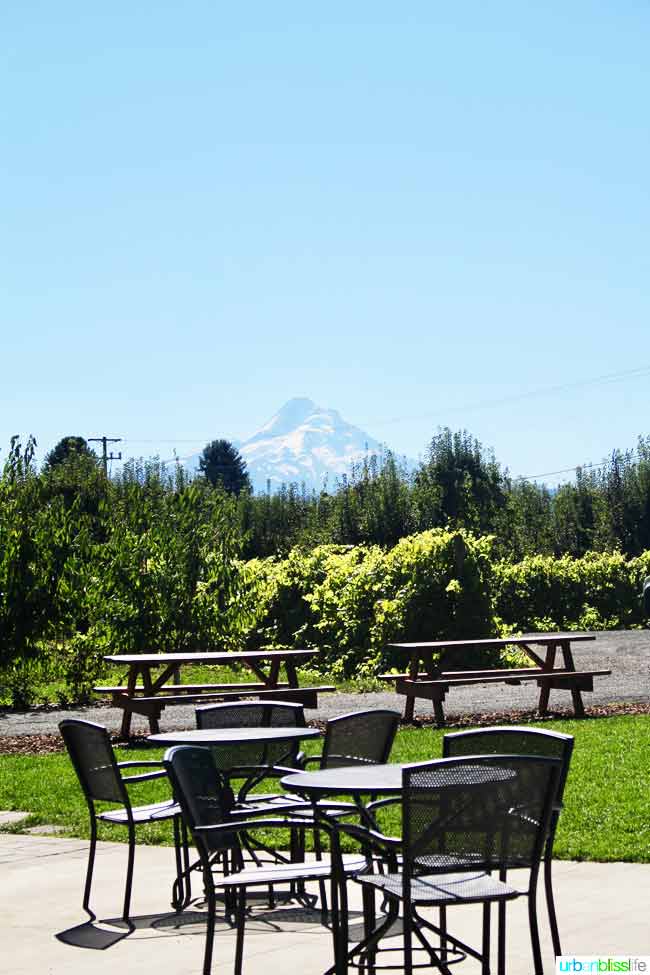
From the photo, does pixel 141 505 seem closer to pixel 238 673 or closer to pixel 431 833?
pixel 238 673

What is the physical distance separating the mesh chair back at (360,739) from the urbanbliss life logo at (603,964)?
202 cm

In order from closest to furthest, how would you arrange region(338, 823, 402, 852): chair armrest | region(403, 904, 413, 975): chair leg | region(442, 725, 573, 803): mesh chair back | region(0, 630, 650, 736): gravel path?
1. region(403, 904, 413, 975): chair leg
2. region(338, 823, 402, 852): chair armrest
3. region(442, 725, 573, 803): mesh chair back
4. region(0, 630, 650, 736): gravel path

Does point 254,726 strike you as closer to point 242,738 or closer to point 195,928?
point 242,738

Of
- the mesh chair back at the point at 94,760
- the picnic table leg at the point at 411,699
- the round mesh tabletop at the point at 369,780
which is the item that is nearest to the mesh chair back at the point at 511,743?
the round mesh tabletop at the point at 369,780

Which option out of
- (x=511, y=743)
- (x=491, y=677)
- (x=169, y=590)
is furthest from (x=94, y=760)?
(x=169, y=590)

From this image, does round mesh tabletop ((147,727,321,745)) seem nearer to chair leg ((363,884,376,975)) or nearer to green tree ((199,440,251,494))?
chair leg ((363,884,376,975))

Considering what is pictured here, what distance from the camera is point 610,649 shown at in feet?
91.6

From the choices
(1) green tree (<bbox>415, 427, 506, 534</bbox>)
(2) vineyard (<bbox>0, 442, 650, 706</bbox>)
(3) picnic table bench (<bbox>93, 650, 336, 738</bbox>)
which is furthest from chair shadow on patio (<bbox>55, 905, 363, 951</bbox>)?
(1) green tree (<bbox>415, 427, 506, 534</bbox>)

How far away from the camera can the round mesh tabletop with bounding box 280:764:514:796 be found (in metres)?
5.02

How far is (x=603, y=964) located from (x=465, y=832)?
3.47 feet

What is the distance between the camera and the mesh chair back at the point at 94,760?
7371 millimetres

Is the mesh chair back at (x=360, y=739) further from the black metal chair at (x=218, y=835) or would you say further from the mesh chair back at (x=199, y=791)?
the mesh chair back at (x=199, y=791)

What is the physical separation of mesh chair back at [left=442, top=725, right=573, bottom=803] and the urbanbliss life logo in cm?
65

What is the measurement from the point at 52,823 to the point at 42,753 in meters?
4.97
